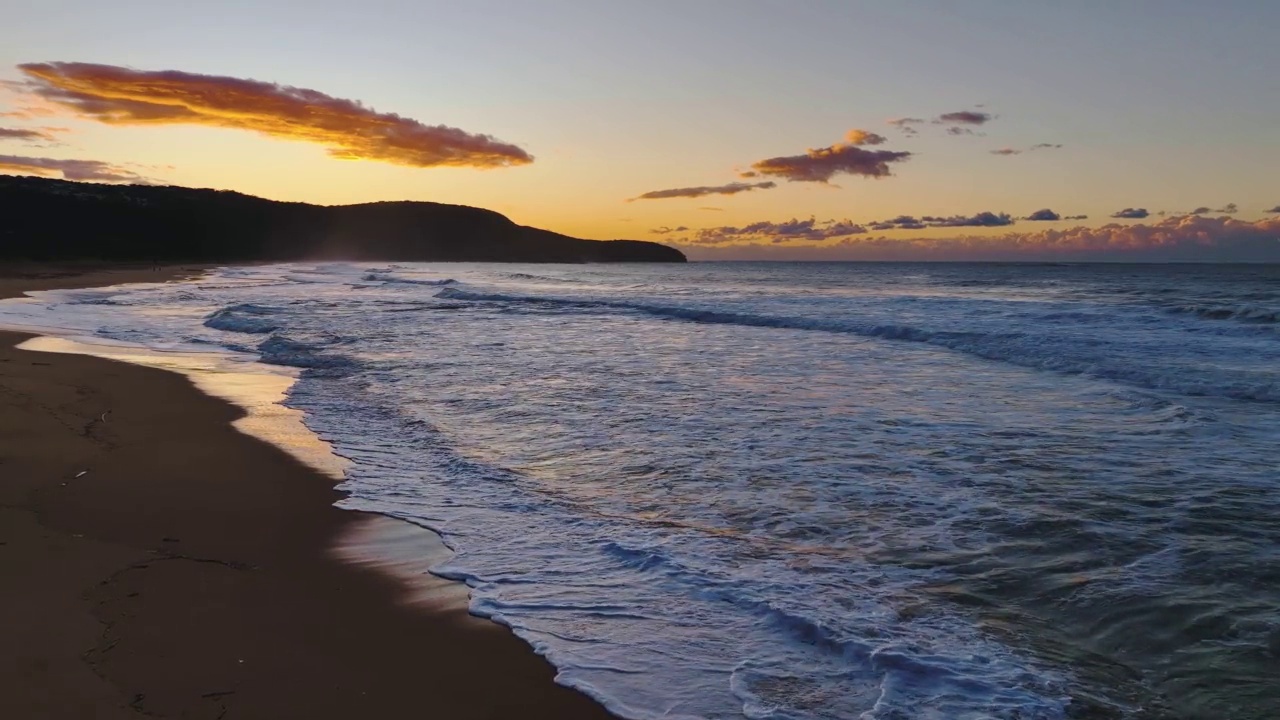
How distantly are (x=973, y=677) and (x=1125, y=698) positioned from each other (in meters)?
0.61

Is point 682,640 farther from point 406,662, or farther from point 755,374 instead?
point 755,374

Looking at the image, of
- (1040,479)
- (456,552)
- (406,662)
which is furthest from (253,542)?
(1040,479)

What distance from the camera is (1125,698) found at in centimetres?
354

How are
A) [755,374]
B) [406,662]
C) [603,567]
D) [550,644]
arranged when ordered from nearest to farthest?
[406,662], [550,644], [603,567], [755,374]

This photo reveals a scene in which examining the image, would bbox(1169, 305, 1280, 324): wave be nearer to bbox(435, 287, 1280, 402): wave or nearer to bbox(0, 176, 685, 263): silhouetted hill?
bbox(435, 287, 1280, 402): wave

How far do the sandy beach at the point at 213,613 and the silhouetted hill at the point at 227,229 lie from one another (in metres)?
87.1

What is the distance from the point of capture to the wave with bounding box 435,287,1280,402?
12320 mm

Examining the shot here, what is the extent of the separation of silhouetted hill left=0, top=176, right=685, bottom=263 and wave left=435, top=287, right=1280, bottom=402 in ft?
251

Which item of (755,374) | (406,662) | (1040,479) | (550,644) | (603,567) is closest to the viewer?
(406,662)

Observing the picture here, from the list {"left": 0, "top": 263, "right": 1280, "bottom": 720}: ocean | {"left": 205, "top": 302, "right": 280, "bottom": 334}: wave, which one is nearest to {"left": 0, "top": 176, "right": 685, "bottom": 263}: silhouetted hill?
{"left": 205, "top": 302, "right": 280, "bottom": 334}: wave

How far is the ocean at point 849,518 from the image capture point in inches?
148

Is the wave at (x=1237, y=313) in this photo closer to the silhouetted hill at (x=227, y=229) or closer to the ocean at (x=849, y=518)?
the ocean at (x=849, y=518)

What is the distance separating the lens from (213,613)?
13.7 feet

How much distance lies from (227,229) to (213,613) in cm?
14536
